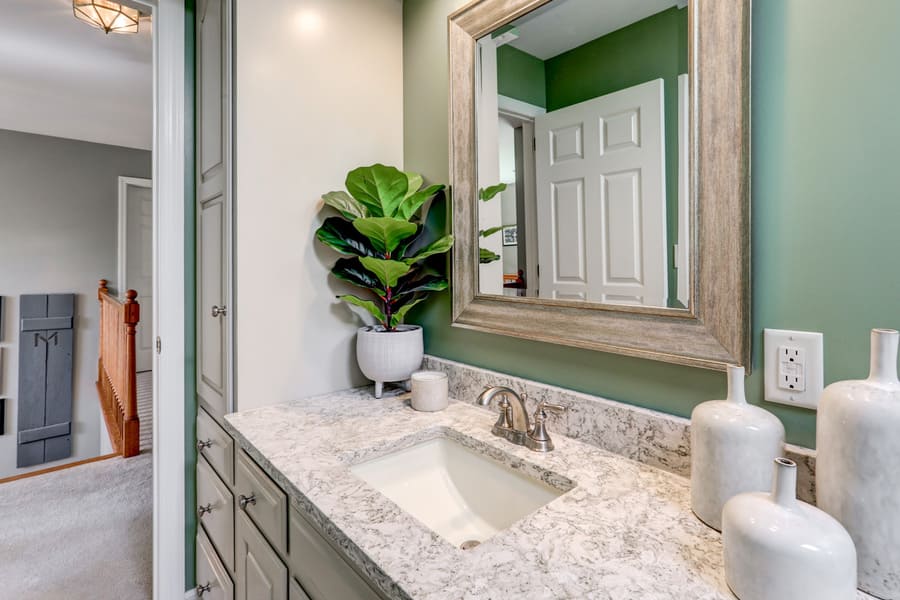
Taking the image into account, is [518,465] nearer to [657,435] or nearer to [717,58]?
[657,435]

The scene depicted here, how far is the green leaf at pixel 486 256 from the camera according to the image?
4.23 ft

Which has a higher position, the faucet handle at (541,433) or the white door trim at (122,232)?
the white door trim at (122,232)

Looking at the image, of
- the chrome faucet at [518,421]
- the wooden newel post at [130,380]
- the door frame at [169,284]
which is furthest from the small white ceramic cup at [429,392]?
the wooden newel post at [130,380]

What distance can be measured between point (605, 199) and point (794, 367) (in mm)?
485

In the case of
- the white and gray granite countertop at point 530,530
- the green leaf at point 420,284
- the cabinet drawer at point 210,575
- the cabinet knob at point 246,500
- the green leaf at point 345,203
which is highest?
the green leaf at point 345,203

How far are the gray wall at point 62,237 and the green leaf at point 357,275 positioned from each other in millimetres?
→ 3656

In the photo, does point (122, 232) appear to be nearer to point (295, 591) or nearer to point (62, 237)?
point (62, 237)

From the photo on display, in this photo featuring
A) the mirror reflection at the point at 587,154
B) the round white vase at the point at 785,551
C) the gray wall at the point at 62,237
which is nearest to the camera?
the round white vase at the point at 785,551

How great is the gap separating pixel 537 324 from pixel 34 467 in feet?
15.1

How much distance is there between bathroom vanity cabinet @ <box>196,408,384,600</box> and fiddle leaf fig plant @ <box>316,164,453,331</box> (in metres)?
0.57

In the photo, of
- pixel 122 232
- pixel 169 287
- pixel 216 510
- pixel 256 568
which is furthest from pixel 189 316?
pixel 122 232

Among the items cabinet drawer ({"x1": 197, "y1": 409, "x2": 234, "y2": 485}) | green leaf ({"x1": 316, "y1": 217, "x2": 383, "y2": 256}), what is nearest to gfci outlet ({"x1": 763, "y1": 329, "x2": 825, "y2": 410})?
green leaf ({"x1": 316, "y1": 217, "x2": 383, "y2": 256})

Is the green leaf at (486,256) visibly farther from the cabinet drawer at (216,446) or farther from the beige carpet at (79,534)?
the beige carpet at (79,534)

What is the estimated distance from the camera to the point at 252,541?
1.10m
